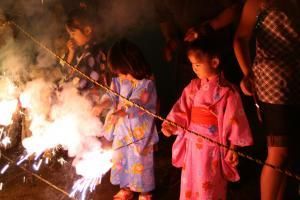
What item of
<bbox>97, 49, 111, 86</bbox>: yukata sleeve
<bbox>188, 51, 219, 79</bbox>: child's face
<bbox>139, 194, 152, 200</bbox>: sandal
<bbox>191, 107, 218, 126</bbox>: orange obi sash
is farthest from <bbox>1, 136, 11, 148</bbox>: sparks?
<bbox>188, 51, 219, 79</bbox>: child's face

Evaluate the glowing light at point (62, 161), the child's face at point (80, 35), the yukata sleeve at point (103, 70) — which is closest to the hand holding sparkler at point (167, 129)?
the yukata sleeve at point (103, 70)

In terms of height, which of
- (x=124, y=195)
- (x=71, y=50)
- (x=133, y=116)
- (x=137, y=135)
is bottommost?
(x=124, y=195)

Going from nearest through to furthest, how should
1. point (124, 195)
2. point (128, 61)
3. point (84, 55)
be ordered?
point (128, 61), point (124, 195), point (84, 55)

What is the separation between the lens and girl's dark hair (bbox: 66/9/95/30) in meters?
5.16

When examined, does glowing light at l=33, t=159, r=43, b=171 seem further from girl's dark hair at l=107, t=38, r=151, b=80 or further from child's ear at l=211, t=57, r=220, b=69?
child's ear at l=211, t=57, r=220, b=69

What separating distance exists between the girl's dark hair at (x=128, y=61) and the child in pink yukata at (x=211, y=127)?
0.71 metres

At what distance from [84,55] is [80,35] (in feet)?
0.92

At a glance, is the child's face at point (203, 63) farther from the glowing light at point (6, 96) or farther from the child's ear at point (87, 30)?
the glowing light at point (6, 96)

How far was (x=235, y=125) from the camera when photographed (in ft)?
12.4

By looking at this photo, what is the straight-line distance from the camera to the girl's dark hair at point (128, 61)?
14.6 ft

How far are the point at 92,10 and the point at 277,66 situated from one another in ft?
10.7

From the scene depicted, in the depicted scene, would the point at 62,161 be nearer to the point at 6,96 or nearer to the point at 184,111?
the point at 6,96

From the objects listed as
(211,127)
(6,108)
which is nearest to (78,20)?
(6,108)

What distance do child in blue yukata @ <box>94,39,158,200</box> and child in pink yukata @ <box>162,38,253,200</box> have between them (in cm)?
57
